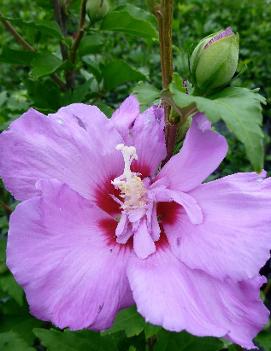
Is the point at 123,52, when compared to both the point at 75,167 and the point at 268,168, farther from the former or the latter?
the point at 75,167

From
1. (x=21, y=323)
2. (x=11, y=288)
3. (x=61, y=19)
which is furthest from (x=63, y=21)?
(x=21, y=323)

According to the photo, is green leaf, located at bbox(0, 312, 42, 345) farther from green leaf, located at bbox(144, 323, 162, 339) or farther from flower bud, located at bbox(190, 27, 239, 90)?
flower bud, located at bbox(190, 27, 239, 90)

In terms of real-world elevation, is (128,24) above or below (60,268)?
above

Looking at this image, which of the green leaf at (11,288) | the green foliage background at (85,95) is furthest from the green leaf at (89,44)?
the green leaf at (11,288)

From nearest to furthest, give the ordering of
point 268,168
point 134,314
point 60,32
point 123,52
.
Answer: point 134,314 < point 60,32 < point 268,168 < point 123,52

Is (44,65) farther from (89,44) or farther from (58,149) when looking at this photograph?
(58,149)

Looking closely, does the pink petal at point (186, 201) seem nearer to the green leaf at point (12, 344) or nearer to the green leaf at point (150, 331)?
the green leaf at point (150, 331)

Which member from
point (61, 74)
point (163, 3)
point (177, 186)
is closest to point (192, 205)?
point (177, 186)
